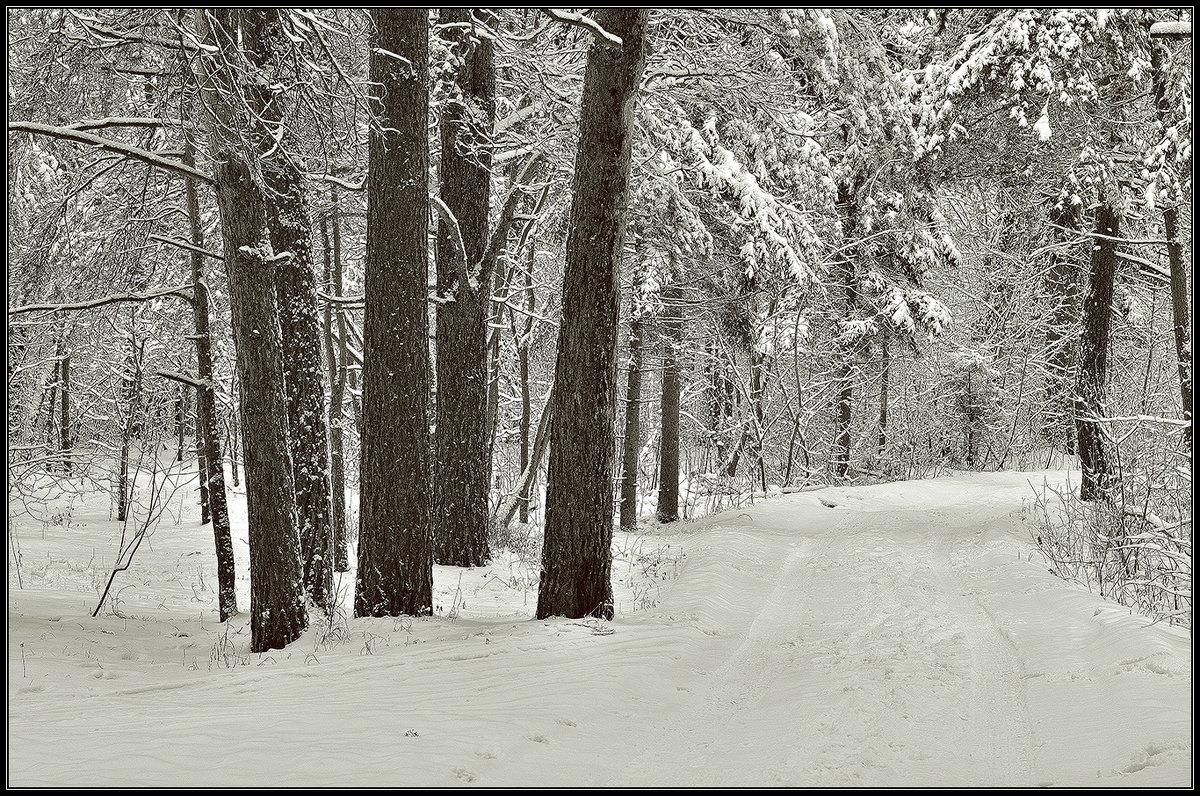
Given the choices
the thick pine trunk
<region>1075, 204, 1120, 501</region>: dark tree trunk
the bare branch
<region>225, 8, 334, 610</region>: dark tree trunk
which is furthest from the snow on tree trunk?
<region>1075, 204, 1120, 501</region>: dark tree trunk

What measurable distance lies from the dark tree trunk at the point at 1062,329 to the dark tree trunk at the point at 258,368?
13985 millimetres

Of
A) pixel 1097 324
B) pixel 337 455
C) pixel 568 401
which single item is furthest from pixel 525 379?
pixel 1097 324

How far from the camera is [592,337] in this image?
7.78 metres

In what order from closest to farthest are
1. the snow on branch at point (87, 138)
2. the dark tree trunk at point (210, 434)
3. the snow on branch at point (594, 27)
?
the snow on branch at point (87, 138), the snow on branch at point (594, 27), the dark tree trunk at point (210, 434)

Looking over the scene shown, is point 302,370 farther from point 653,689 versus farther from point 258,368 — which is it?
point 653,689

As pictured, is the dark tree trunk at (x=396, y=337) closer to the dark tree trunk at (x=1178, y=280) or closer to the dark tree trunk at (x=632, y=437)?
the dark tree trunk at (x=632, y=437)

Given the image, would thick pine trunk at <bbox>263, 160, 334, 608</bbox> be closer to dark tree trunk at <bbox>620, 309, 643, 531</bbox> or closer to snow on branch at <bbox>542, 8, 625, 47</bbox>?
→ snow on branch at <bbox>542, 8, 625, 47</bbox>

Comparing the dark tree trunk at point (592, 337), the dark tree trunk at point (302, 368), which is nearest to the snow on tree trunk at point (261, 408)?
the dark tree trunk at point (302, 368)

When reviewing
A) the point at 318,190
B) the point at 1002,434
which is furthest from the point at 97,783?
the point at 1002,434

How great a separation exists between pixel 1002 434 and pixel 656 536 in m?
17.5

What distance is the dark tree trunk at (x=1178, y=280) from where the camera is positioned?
11.2 metres

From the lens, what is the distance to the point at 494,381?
16297 millimetres

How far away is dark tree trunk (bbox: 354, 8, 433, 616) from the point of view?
8.07 m

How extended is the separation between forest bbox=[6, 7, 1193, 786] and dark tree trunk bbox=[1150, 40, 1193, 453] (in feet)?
0.36
